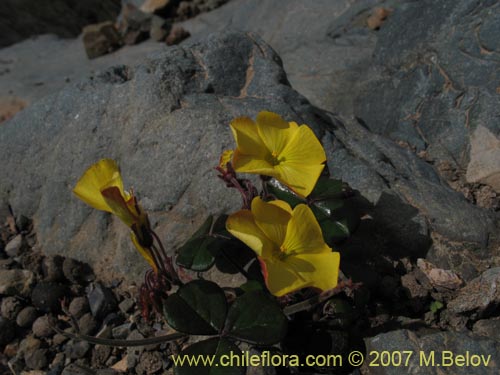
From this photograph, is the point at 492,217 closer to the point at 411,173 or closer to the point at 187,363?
the point at 411,173

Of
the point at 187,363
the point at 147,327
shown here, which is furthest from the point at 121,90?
the point at 187,363

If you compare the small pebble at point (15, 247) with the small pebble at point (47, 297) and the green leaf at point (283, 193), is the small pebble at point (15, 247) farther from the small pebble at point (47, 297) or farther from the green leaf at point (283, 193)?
the green leaf at point (283, 193)

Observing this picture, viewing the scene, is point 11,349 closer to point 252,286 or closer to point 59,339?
point 59,339

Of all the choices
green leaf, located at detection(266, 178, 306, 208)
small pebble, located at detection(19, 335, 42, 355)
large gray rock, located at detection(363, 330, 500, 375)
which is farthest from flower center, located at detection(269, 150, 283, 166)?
small pebble, located at detection(19, 335, 42, 355)

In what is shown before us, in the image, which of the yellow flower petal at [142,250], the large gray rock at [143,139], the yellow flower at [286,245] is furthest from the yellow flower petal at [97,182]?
the large gray rock at [143,139]

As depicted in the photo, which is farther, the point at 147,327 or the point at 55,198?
the point at 55,198

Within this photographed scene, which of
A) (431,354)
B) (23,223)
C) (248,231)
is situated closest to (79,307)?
(23,223)
